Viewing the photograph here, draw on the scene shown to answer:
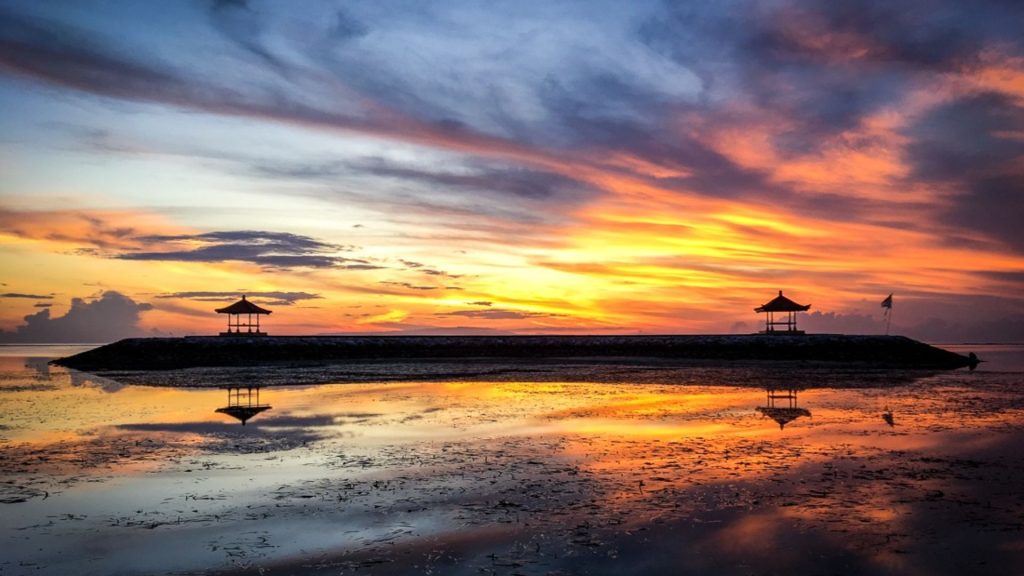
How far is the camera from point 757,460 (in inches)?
581

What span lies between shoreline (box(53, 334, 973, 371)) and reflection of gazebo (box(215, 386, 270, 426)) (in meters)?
29.7

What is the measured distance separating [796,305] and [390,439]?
2447 inches

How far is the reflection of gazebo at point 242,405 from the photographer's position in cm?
2400

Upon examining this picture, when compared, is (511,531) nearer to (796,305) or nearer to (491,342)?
(796,305)

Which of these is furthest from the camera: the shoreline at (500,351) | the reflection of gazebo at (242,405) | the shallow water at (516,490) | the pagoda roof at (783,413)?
the shoreline at (500,351)

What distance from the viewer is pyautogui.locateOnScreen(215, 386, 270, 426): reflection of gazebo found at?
78.7ft

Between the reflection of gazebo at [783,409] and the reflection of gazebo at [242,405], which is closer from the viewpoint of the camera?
the reflection of gazebo at [783,409]

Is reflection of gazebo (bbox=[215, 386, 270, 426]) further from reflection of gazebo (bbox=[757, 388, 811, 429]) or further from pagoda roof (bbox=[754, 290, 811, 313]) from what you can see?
pagoda roof (bbox=[754, 290, 811, 313])

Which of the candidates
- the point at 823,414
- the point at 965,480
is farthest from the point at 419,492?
the point at 823,414

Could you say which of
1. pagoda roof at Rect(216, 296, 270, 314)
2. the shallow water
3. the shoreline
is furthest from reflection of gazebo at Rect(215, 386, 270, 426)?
pagoda roof at Rect(216, 296, 270, 314)

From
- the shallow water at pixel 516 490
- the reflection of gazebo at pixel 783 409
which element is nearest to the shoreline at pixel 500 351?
the reflection of gazebo at pixel 783 409

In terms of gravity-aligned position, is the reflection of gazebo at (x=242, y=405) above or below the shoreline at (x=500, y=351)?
below

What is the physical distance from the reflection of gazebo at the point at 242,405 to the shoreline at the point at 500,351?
29.7 m

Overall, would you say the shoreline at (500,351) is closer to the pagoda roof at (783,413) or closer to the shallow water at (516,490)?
the pagoda roof at (783,413)
